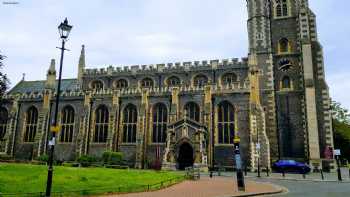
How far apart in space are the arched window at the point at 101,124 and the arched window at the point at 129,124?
2627 millimetres

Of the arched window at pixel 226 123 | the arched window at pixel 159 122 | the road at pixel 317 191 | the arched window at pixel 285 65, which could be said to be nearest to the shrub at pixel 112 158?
the arched window at pixel 159 122

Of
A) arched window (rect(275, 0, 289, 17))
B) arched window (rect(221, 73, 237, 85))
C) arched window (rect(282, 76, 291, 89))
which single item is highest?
arched window (rect(275, 0, 289, 17))

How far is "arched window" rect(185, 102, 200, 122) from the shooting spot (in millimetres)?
38938

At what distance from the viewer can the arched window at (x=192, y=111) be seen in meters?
38.9

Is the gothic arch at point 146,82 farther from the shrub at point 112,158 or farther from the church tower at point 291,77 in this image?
the church tower at point 291,77

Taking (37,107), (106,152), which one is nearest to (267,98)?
(106,152)

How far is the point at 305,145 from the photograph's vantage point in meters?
38.3

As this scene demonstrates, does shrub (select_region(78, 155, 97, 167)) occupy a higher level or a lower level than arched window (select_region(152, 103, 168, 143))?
lower

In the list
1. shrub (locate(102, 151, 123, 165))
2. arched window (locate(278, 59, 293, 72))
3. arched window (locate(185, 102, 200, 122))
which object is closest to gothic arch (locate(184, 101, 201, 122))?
arched window (locate(185, 102, 200, 122))

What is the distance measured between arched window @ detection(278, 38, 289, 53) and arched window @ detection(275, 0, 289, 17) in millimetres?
3824

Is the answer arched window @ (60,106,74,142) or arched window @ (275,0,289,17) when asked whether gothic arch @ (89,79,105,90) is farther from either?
arched window @ (275,0,289,17)

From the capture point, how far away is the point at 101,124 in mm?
42625

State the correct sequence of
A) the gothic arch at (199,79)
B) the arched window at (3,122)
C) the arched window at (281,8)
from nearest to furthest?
the arched window at (281,8), the gothic arch at (199,79), the arched window at (3,122)

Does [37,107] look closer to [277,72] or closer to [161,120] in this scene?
[161,120]
